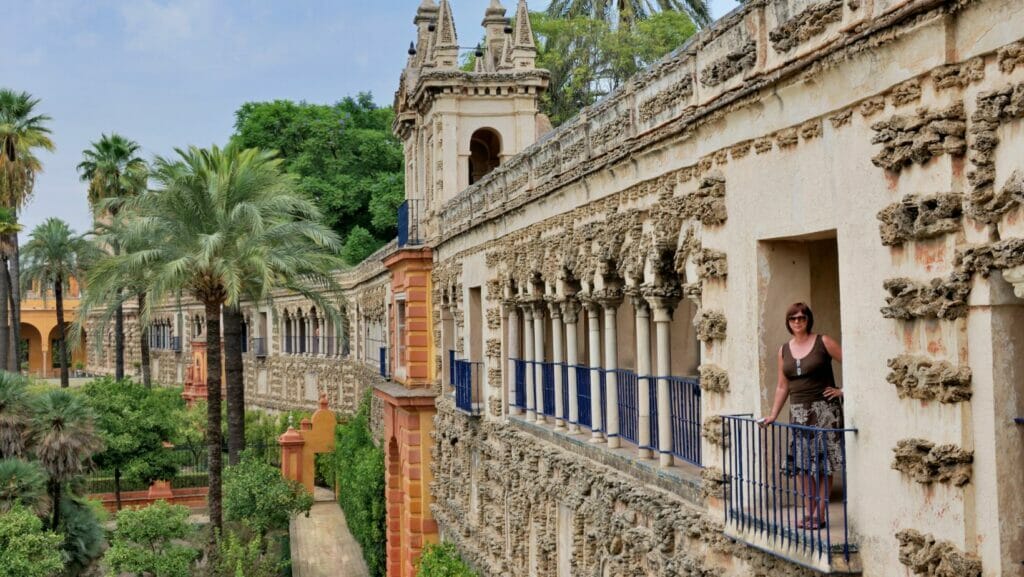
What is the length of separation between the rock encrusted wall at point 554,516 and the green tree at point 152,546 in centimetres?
559

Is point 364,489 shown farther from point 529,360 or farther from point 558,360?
point 558,360

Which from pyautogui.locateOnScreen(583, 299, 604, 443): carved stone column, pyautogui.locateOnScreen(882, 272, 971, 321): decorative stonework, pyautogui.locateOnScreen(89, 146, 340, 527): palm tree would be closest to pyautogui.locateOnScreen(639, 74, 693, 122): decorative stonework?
pyautogui.locateOnScreen(583, 299, 604, 443): carved stone column

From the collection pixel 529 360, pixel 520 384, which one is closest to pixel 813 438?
pixel 529 360

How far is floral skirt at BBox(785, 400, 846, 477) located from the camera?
783 centimetres

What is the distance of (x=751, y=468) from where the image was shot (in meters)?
8.87

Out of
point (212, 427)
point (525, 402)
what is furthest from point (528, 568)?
point (212, 427)

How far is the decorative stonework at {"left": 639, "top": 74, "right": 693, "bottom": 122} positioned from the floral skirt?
10.0ft

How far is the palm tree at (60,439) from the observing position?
79.9ft

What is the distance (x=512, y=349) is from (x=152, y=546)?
1186 cm

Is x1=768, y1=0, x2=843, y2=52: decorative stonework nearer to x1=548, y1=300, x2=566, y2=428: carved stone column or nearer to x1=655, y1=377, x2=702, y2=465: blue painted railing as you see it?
x1=655, y1=377, x2=702, y2=465: blue painted railing

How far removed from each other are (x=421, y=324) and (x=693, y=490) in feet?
50.5

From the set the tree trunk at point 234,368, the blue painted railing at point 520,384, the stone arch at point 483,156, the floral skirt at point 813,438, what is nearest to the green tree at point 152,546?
the tree trunk at point 234,368

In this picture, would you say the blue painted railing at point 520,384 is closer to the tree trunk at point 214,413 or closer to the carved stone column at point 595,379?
the carved stone column at point 595,379

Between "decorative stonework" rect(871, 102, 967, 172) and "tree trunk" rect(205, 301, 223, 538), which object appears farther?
"tree trunk" rect(205, 301, 223, 538)
